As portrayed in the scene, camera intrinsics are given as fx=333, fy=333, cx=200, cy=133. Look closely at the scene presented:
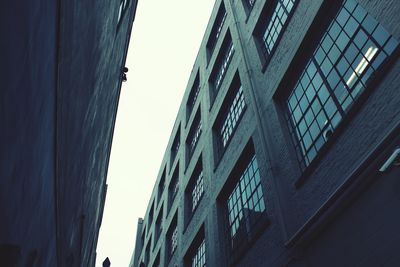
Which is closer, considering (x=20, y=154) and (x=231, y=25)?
(x=20, y=154)

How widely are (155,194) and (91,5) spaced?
25187mm

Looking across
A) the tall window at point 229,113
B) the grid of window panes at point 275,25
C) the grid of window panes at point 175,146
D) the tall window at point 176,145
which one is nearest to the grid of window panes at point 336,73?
the grid of window panes at point 275,25

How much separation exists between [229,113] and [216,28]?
7357mm

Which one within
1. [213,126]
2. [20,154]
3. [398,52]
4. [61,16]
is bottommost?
[20,154]

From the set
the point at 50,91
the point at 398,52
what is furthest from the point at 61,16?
the point at 398,52

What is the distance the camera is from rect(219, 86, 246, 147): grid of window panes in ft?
43.1

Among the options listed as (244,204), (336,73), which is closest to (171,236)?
(244,204)

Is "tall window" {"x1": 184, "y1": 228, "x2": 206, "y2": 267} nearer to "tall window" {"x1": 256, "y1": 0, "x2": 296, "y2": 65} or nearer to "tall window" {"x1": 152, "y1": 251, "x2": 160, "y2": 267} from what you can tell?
"tall window" {"x1": 152, "y1": 251, "x2": 160, "y2": 267}

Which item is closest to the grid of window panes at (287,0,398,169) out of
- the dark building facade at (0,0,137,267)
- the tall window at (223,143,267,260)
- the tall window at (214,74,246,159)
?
the tall window at (223,143,267,260)

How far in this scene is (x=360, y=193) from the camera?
5.54m

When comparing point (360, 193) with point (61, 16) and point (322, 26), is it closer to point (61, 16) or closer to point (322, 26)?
point (322, 26)

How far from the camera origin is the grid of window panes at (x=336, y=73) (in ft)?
20.9

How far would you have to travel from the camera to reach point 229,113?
47.2 ft

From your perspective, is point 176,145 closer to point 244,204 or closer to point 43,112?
point 244,204
